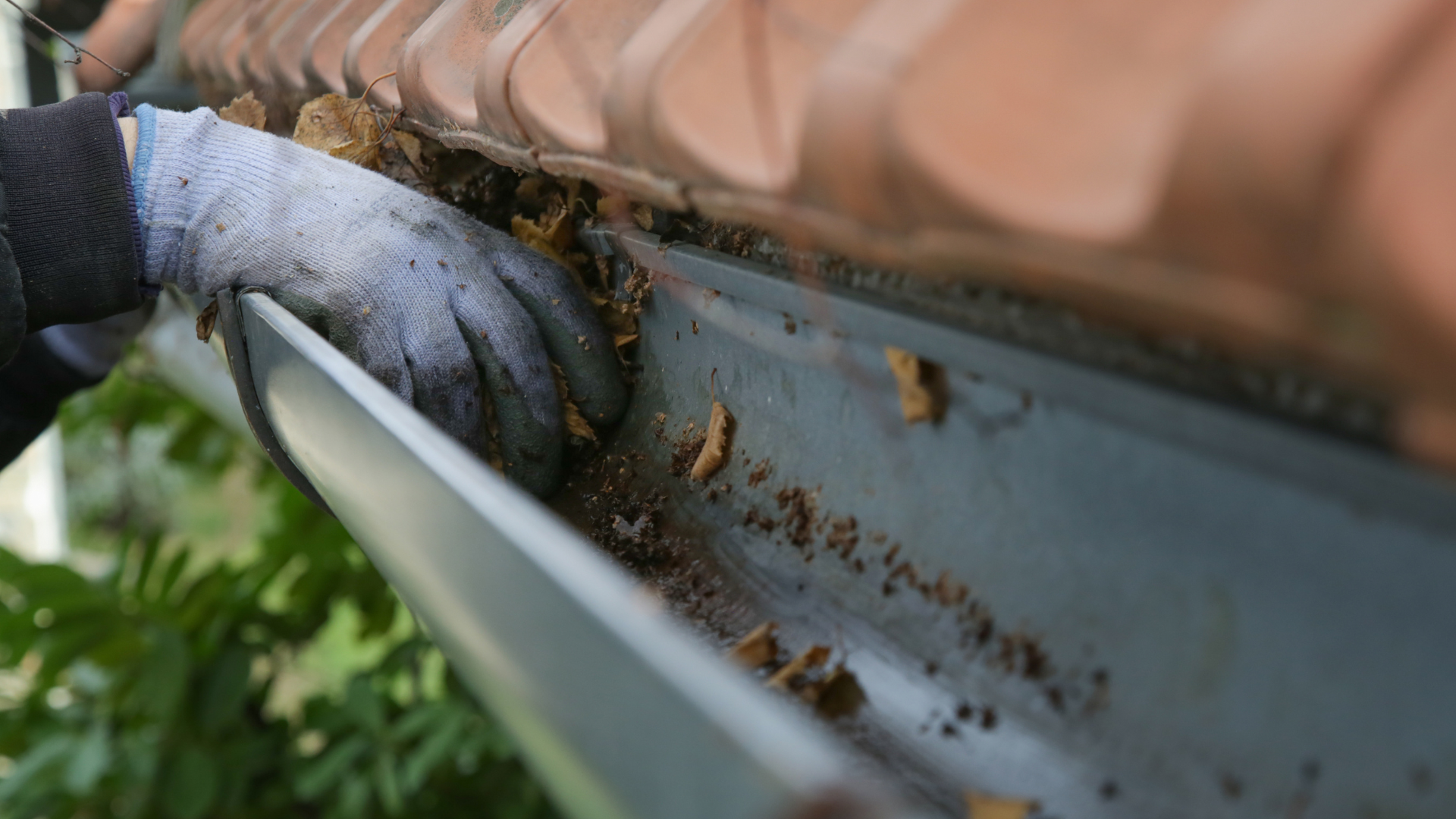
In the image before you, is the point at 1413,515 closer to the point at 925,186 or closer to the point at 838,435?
the point at 925,186

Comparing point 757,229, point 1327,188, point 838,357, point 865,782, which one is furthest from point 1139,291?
point 757,229

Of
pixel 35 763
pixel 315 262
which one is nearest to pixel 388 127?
pixel 315 262

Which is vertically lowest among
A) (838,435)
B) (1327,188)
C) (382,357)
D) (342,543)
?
(342,543)

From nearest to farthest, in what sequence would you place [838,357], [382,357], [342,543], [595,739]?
[595,739], [838,357], [382,357], [342,543]

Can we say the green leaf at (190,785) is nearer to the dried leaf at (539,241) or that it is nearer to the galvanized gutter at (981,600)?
the dried leaf at (539,241)

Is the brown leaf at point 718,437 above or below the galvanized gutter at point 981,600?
below

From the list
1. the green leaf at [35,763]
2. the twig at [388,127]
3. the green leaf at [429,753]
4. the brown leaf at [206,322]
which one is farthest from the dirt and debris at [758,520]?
the green leaf at [35,763]
